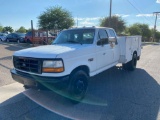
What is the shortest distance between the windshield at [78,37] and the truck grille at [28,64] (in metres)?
1.60

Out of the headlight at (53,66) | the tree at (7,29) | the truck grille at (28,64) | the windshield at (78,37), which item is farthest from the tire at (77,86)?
the tree at (7,29)

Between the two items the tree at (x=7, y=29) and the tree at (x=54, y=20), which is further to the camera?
the tree at (x=7, y=29)

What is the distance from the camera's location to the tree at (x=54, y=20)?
1187 inches

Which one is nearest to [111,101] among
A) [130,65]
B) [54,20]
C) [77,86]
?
[77,86]

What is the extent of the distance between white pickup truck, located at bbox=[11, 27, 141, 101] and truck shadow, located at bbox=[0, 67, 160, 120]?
0.43 m

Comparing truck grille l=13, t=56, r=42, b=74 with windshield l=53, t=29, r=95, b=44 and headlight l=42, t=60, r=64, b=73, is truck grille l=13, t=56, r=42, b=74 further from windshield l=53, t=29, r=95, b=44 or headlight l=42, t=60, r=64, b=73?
windshield l=53, t=29, r=95, b=44

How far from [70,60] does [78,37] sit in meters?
1.50

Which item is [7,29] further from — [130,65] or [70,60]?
[70,60]

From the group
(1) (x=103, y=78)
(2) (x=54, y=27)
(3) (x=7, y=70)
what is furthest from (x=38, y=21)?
(1) (x=103, y=78)

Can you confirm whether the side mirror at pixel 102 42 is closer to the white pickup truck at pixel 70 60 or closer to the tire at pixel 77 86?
the white pickup truck at pixel 70 60

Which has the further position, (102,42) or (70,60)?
(102,42)

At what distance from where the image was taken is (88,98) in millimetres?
5246

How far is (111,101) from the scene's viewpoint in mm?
4973

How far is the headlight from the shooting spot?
4.26 metres
